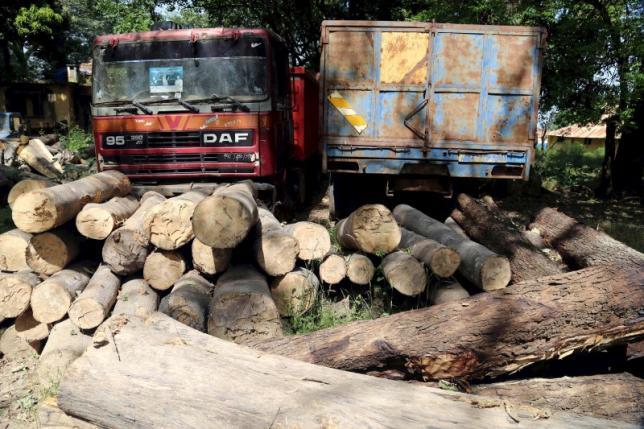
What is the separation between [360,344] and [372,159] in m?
4.24

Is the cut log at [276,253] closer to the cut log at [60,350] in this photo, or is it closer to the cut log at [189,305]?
the cut log at [189,305]

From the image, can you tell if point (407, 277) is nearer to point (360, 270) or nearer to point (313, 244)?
point (360, 270)

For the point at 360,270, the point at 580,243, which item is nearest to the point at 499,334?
the point at 360,270

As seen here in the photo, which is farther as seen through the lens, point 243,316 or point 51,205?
point 51,205

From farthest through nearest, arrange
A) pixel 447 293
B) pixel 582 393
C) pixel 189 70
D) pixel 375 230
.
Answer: pixel 189 70 → pixel 375 230 → pixel 447 293 → pixel 582 393

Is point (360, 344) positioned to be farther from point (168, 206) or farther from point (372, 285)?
point (168, 206)

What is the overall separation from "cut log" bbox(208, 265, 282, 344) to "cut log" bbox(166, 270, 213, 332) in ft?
0.41

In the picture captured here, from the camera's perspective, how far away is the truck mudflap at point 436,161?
24.0ft

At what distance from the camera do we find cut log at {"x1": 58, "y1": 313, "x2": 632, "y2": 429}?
257 centimetres

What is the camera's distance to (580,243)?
239 inches

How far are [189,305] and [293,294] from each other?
37.0 inches

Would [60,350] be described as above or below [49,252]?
below

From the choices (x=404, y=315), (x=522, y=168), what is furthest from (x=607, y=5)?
(x=404, y=315)

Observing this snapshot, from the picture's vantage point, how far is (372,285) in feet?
17.3
